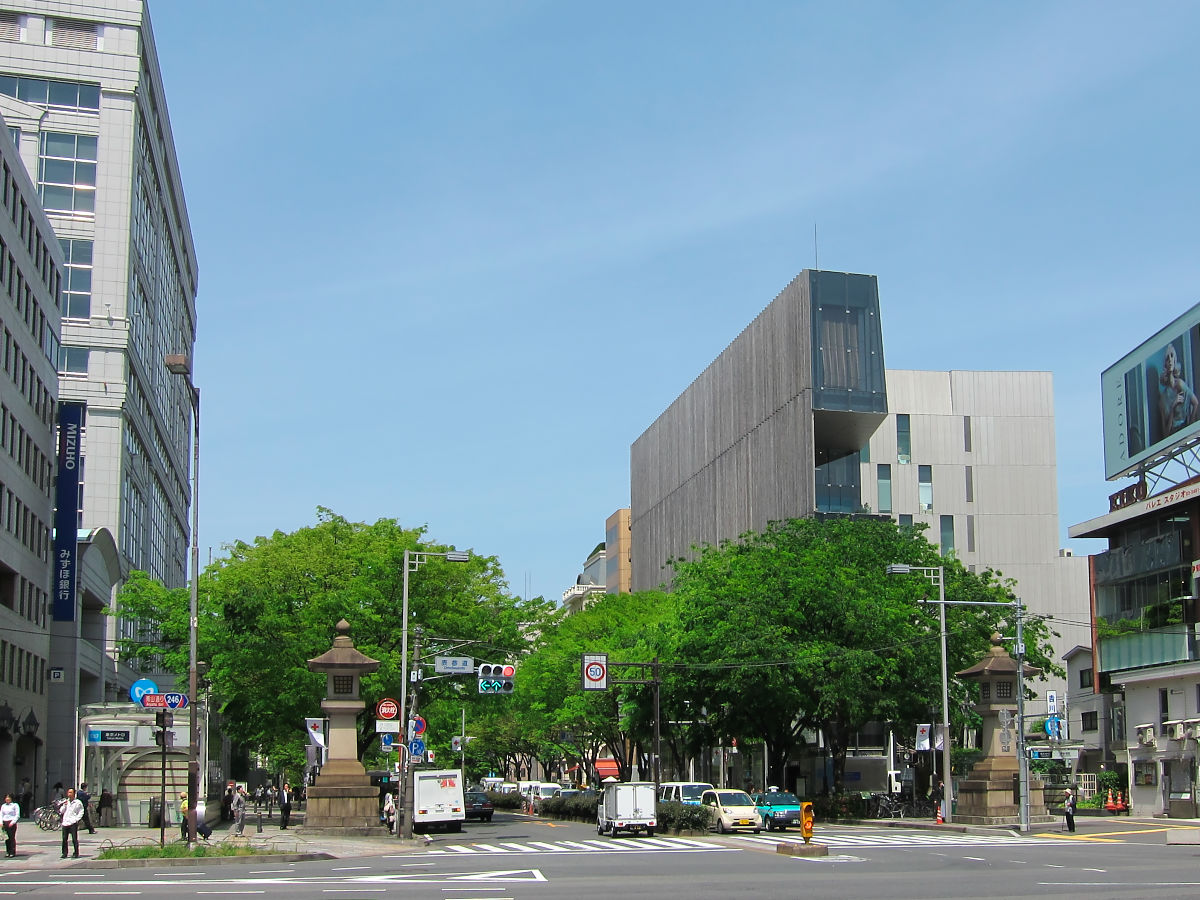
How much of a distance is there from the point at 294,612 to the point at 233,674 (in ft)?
11.6

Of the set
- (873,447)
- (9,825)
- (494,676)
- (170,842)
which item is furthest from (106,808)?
(873,447)

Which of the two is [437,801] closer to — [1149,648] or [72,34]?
[1149,648]

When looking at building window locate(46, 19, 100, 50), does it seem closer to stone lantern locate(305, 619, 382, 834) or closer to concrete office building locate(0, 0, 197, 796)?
concrete office building locate(0, 0, 197, 796)

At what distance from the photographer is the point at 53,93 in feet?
265

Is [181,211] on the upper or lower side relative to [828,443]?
upper

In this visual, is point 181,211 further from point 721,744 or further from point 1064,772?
point 1064,772

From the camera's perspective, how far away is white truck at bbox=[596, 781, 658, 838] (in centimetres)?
4372

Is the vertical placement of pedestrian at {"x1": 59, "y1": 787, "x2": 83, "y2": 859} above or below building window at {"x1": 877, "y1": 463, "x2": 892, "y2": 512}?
below

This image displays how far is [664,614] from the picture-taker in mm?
70188

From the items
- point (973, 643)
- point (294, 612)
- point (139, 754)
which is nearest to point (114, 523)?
point (294, 612)

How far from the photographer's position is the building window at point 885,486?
303 ft

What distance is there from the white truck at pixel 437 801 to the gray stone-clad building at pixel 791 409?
1211 inches

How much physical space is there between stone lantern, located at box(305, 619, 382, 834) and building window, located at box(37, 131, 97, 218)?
47.1m

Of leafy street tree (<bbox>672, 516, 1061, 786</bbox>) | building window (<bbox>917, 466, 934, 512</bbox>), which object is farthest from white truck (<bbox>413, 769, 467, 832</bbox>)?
building window (<bbox>917, 466, 934, 512</bbox>)
